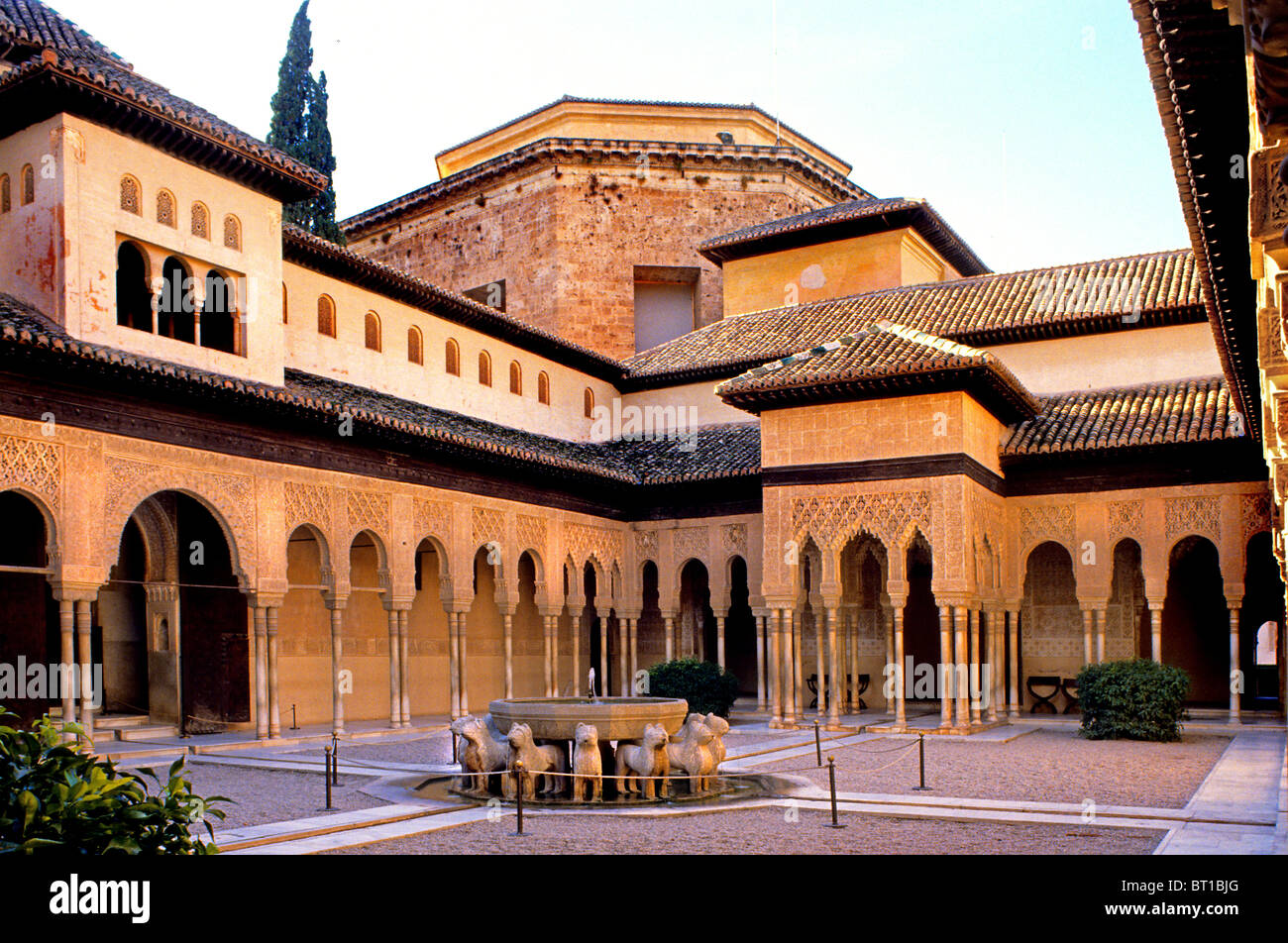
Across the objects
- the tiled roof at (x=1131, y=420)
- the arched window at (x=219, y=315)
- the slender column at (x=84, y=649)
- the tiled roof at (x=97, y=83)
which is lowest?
the slender column at (x=84, y=649)

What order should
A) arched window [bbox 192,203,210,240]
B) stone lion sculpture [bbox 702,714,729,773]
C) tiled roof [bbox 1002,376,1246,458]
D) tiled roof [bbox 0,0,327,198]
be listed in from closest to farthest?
1. stone lion sculpture [bbox 702,714,729,773]
2. tiled roof [bbox 0,0,327,198]
3. arched window [bbox 192,203,210,240]
4. tiled roof [bbox 1002,376,1246,458]

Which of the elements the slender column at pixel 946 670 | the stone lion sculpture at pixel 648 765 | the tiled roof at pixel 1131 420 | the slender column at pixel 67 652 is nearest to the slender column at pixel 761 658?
the slender column at pixel 946 670

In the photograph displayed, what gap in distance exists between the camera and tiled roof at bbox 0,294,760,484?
14273 mm

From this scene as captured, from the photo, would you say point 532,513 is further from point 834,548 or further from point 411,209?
point 411,209

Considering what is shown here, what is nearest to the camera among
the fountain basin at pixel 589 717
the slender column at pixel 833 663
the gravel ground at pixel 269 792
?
the gravel ground at pixel 269 792

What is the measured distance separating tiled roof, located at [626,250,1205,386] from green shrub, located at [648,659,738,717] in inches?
304

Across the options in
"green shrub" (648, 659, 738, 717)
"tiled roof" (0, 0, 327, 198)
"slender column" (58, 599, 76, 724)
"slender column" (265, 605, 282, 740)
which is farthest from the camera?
"green shrub" (648, 659, 738, 717)

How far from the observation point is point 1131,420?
71.3ft

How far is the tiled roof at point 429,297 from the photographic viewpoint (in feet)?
65.9

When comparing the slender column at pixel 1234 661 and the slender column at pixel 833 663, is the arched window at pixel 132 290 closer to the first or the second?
the slender column at pixel 833 663

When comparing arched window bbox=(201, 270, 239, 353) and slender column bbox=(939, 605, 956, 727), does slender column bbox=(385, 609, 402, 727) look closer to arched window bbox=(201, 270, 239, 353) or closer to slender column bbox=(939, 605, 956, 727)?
arched window bbox=(201, 270, 239, 353)

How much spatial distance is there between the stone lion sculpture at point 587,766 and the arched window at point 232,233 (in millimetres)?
9708

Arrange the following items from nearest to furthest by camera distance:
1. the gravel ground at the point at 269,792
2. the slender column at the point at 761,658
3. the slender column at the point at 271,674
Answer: the gravel ground at the point at 269,792 → the slender column at the point at 271,674 → the slender column at the point at 761,658

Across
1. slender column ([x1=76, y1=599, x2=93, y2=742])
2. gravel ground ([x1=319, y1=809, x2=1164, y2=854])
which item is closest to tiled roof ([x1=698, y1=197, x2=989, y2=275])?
slender column ([x1=76, y1=599, x2=93, y2=742])
